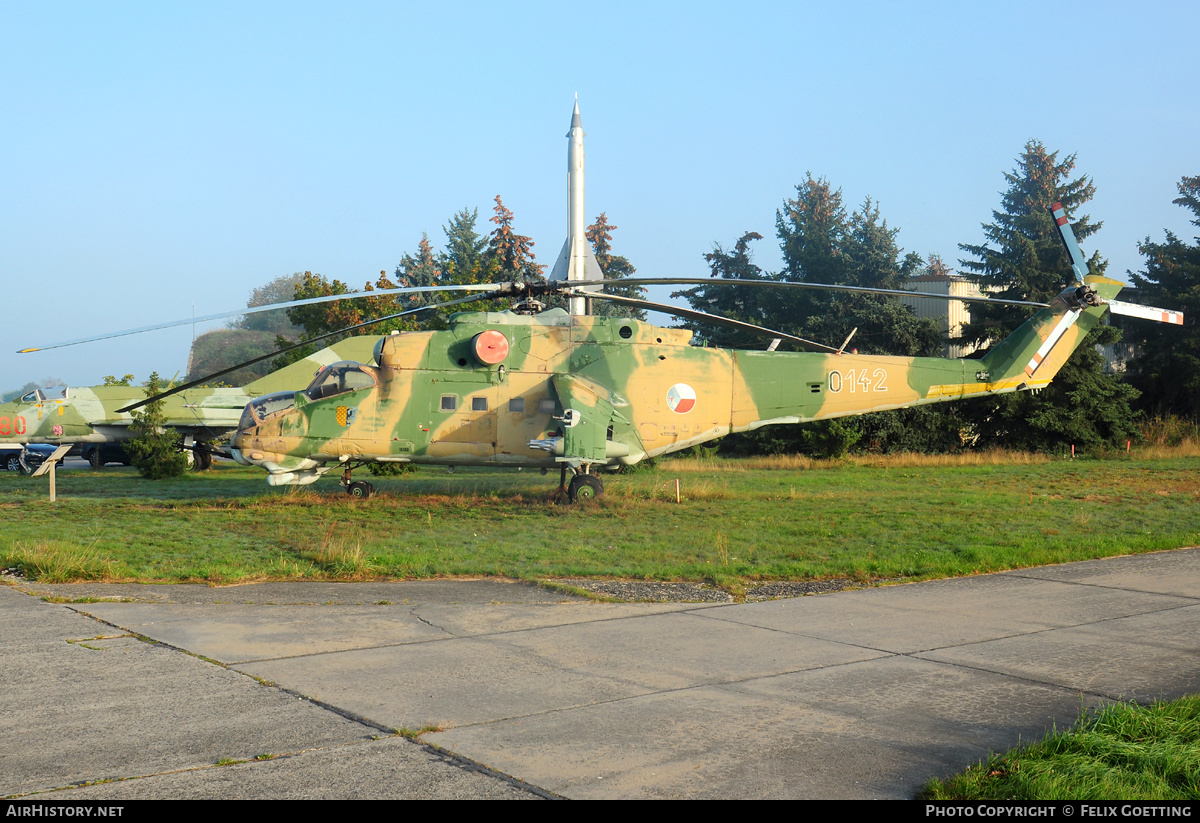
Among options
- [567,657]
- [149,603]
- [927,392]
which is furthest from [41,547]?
[927,392]

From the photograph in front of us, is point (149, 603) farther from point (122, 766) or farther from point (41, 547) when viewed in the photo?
point (122, 766)

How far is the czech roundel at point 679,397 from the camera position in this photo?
61.0 feet

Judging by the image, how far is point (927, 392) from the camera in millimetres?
19719

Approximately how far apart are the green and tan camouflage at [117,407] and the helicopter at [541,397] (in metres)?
9.07

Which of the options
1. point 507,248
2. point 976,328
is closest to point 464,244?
point 507,248

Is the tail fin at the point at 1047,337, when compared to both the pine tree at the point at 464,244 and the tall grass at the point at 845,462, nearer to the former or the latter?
the tall grass at the point at 845,462

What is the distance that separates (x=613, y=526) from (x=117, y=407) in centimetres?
1999

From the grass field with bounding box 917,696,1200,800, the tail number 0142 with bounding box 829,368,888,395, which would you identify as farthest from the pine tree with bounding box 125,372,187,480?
the grass field with bounding box 917,696,1200,800

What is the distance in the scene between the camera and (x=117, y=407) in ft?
92.8

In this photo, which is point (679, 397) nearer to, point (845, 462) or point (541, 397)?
point (541, 397)

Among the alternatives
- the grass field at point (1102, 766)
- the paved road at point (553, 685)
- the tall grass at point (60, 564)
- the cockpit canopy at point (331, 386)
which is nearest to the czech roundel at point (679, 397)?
the cockpit canopy at point (331, 386)

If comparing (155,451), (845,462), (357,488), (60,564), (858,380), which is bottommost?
(845,462)

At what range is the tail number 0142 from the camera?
19.2 metres
